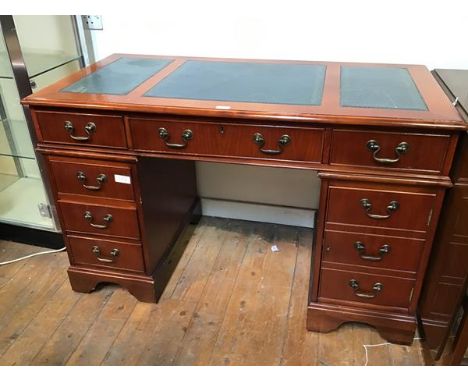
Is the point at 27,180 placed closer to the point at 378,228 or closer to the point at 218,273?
the point at 218,273

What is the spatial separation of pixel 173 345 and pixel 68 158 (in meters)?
0.74

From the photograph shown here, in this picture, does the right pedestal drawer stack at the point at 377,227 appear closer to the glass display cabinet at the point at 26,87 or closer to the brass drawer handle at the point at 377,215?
the brass drawer handle at the point at 377,215

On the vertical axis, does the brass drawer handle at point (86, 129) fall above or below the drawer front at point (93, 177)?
above

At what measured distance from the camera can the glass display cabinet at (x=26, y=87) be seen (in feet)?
5.21

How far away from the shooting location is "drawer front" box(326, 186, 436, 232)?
48.0 inches

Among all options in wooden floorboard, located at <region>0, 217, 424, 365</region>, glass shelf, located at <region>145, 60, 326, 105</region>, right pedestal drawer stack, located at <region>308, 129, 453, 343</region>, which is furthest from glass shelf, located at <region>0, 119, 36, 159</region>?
right pedestal drawer stack, located at <region>308, 129, 453, 343</region>

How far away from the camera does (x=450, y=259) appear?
1190 mm

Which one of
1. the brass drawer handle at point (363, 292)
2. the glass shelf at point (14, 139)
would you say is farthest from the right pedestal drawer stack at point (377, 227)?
the glass shelf at point (14, 139)

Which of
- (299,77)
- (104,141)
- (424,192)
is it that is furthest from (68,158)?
(424,192)

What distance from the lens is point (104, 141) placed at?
1.35 metres

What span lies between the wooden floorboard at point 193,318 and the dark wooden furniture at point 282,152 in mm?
91

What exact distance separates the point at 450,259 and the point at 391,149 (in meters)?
0.36

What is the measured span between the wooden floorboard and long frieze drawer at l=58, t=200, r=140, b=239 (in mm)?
320

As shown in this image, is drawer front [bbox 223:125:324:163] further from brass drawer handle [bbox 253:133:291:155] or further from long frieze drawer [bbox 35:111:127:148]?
long frieze drawer [bbox 35:111:127:148]
